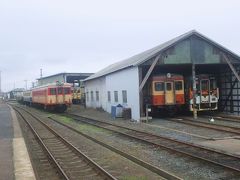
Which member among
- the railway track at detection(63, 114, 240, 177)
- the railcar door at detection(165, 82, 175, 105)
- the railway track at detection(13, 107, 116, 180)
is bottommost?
the railway track at detection(13, 107, 116, 180)

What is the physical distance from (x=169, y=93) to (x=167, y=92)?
16cm

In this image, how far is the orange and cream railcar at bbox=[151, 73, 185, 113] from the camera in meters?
28.2

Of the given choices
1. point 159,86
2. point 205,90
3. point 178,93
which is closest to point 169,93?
point 178,93

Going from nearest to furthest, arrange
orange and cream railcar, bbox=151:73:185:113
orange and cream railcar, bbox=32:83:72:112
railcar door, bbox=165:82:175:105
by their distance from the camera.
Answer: orange and cream railcar, bbox=151:73:185:113 < railcar door, bbox=165:82:175:105 < orange and cream railcar, bbox=32:83:72:112

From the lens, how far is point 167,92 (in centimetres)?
2842

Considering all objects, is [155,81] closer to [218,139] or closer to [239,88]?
[239,88]

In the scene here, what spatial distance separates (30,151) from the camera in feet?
50.7

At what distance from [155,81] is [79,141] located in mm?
11309

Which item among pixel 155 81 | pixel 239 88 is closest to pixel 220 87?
pixel 239 88

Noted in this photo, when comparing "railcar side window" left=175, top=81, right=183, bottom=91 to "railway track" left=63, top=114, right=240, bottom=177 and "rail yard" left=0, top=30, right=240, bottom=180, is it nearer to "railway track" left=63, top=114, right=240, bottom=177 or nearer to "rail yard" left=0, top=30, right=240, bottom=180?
"rail yard" left=0, top=30, right=240, bottom=180

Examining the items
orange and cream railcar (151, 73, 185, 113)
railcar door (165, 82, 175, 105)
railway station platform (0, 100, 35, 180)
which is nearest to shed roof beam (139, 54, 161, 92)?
orange and cream railcar (151, 73, 185, 113)

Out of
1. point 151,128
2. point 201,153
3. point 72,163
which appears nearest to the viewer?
point 72,163

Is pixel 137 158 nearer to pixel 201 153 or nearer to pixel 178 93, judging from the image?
pixel 201 153

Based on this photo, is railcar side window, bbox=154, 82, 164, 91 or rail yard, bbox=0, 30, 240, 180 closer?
rail yard, bbox=0, 30, 240, 180
